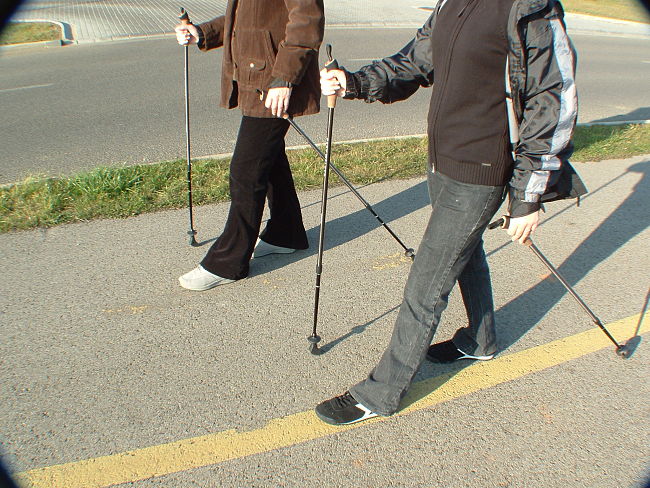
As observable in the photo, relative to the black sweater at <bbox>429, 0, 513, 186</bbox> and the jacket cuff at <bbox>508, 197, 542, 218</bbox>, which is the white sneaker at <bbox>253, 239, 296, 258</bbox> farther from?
the jacket cuff at <bbox>508, 197, 542, 218</bbox>

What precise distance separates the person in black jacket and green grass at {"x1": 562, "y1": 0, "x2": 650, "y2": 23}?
22550 mm

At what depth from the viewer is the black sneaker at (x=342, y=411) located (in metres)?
2.61

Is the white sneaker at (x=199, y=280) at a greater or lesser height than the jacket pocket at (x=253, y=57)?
lesser

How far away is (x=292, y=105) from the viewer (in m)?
3.39

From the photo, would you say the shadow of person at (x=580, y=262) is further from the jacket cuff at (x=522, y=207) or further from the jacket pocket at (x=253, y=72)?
the jacket pocket at (x=253, y=72)

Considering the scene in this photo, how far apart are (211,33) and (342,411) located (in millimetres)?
2715

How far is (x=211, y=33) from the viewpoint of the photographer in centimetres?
389

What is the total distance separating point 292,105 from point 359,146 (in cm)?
302

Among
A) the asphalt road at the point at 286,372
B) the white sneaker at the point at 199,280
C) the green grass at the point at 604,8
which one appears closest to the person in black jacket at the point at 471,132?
the asphalt road at the point at 286,372

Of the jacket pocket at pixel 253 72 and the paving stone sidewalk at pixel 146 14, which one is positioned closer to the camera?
the jacket pocket at pixel 253 72

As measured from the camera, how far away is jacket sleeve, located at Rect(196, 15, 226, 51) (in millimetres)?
3857

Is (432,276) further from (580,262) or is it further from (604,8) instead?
(604,8)

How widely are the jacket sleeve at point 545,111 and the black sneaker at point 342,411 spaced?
3.91ft

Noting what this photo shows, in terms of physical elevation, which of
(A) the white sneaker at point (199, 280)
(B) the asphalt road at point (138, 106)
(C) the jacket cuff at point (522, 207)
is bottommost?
(B) the asphalt road at point (138, 106)
